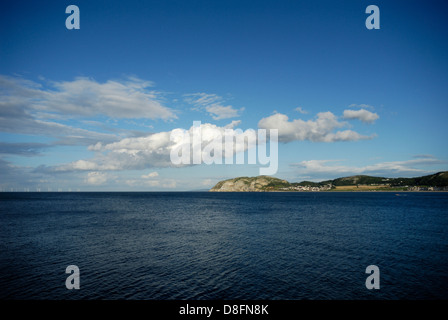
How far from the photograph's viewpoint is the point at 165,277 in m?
30.0

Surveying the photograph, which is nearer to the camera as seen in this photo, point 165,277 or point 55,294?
point 55,294

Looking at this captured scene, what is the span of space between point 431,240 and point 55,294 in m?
64.8

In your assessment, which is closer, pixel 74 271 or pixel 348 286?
pixel 348 286

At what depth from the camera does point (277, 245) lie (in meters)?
46.0

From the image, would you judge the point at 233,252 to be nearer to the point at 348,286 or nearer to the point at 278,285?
the point at 278,285

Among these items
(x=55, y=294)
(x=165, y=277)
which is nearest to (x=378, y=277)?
(x=165, y=277)

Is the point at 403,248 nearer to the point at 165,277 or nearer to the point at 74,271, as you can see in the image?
the point at 165,277
